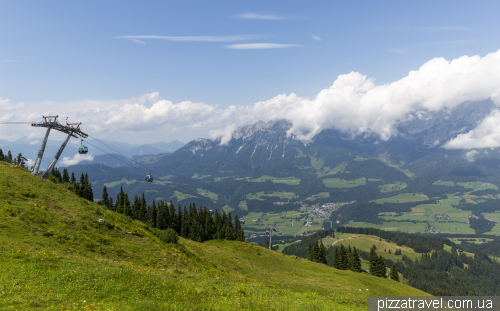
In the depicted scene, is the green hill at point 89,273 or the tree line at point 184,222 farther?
the tree line at point 184,222

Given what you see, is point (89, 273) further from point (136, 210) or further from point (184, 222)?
point (136, 210)

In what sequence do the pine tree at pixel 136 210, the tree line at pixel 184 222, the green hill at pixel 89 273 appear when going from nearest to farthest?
1. the green hill at pixel 89 273
2. the tree line at pixel 184 222
3. the pine tree at pixel 136 210

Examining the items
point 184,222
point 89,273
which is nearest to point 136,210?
point 184,222

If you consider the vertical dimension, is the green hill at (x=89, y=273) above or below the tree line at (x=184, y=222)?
above

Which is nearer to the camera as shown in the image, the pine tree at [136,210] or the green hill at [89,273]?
the green hill at [89,273]

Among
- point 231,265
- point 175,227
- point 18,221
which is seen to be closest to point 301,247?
point 175,227

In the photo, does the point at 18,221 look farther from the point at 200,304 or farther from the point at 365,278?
the point at 365,278

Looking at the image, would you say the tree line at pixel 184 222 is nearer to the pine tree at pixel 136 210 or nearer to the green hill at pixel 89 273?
the pine tree at pixel 136 210

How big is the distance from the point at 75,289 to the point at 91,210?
28113 mm

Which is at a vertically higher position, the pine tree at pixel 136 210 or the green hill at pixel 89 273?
the green hill at pixel 89 273

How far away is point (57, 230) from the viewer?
1016 inches

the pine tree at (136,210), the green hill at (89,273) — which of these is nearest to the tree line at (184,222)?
the pine tree at (136,210)

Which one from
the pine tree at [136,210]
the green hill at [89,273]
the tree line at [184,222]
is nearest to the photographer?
the green hill at [89,273]

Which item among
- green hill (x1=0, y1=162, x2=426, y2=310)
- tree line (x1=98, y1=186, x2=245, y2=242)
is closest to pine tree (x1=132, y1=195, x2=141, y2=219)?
tree line (x1=98, y1=186, x2=245, y2=242)
